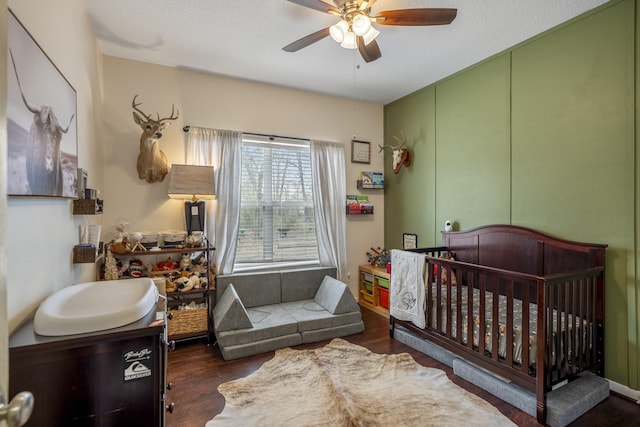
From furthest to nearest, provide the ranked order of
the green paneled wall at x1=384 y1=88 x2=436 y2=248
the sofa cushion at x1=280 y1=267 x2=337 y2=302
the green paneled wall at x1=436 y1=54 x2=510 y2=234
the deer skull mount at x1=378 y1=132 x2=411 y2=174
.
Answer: the deer skull mount at x1=378 y1=132 x2=411 y2=174 < the green paneled wall at x1=384 y1=88 x2=436 y2=248 < the sofa cushion at x1=280 y1=267 x2=337 y2=302 < the green paneled wall at x1=436 y1=54 x2=510 y2=234

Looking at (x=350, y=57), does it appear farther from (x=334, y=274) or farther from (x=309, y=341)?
(x=309, y=341)

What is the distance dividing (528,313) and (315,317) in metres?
1.87

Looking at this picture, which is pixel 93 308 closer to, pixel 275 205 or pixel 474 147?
pixel 275 205

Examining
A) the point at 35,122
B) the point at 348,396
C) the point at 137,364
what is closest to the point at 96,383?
the point at 137,364

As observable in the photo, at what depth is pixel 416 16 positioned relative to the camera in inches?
78.0

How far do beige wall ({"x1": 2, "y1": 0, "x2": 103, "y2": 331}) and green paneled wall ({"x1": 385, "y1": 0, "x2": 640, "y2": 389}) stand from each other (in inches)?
130

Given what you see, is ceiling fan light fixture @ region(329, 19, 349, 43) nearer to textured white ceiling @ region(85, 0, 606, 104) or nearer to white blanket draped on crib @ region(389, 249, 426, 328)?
textured white ceiling @ region(85, 0, 606, 104)

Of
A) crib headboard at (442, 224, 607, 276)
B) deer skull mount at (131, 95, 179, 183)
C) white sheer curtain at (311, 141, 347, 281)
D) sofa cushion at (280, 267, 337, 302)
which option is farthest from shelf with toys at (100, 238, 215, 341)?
crib headboard at (442, 224, 607, 276)

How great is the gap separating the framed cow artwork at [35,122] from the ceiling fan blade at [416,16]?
1893 mm

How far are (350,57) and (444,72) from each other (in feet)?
3.81

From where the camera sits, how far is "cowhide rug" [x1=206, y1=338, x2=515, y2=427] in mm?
1887

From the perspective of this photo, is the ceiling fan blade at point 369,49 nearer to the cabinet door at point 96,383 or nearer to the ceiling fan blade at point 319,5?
the ceiling fan blade at point 319,5

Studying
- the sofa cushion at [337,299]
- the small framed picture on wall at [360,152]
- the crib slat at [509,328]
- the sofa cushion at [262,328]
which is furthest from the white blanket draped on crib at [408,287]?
the small framed picture on wall at [360,152]

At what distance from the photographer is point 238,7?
2.29m
